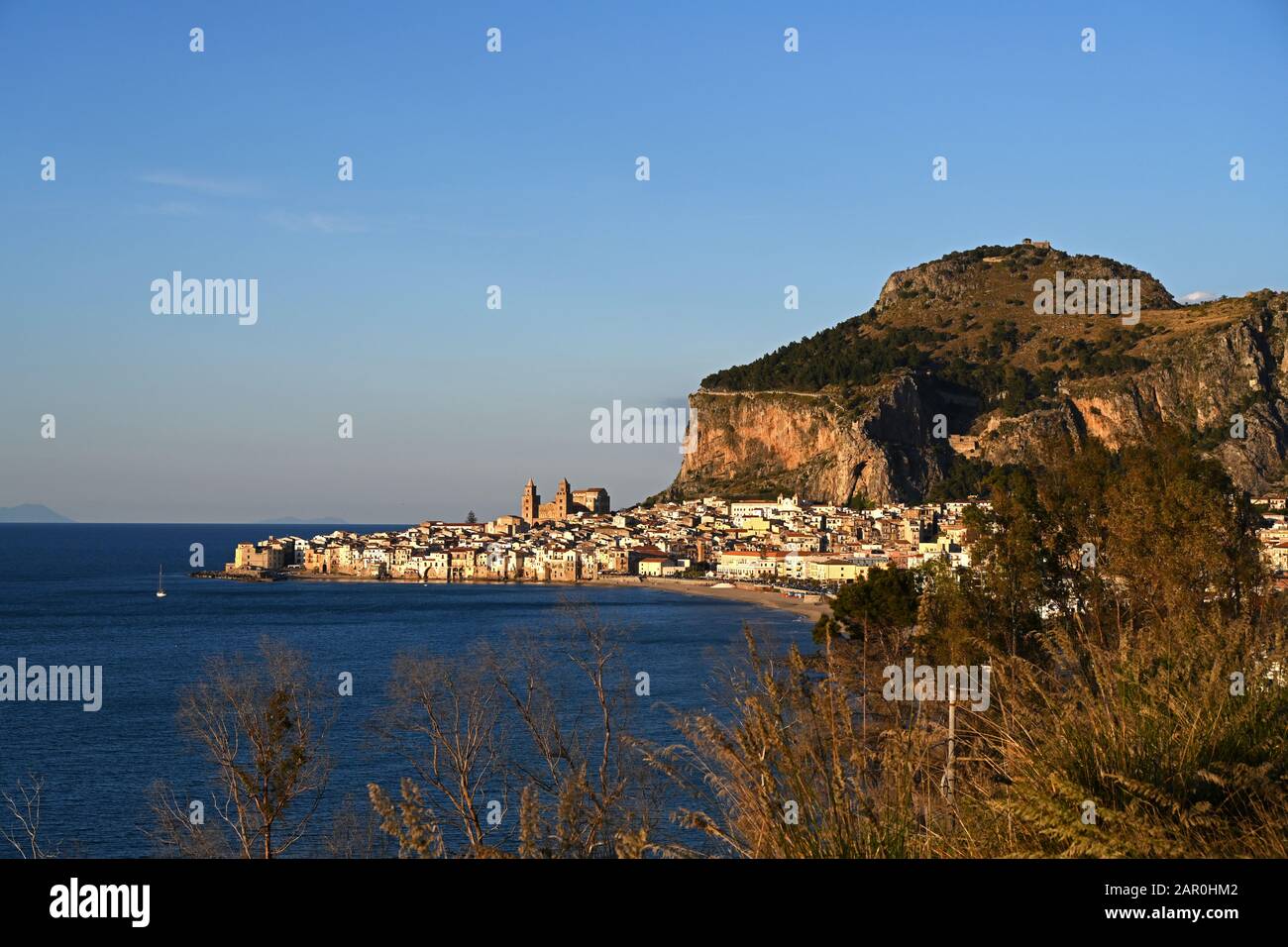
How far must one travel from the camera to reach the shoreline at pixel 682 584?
5050 cm

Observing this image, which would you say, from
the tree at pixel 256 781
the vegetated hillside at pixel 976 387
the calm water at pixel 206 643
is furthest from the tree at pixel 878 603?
the vegetated hillside at pixel 976 387

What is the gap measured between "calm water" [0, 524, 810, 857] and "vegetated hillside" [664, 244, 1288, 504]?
2556cm

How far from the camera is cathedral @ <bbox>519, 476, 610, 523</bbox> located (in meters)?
95.1

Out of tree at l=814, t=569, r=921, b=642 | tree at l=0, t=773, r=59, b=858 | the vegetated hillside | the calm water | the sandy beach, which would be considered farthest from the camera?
the vegetated hillside

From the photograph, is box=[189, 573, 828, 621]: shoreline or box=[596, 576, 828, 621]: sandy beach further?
box=[189, 573, 828, 621]: shoreline

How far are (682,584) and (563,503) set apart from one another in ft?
110

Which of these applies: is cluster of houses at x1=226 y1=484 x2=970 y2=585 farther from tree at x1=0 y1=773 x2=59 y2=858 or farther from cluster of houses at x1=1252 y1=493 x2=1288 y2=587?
tree at x1=0 y1=773 x2=59 y2=858

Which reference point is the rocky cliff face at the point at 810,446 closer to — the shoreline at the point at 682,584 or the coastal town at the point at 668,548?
the coastal town at the point at 668,548

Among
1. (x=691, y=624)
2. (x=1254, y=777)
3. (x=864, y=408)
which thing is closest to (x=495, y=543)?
(x=864, y=408)

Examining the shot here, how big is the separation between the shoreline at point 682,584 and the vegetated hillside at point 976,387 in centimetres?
1956

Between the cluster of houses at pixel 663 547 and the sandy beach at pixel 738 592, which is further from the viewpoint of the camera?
the cluster of houses at pixel 663 547

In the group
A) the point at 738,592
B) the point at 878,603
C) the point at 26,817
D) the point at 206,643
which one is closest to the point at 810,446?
the point at 738,592

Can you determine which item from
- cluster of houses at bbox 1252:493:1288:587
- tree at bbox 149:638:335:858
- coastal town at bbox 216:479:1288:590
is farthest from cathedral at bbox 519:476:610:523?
tree at bbox 149:638:335:858
